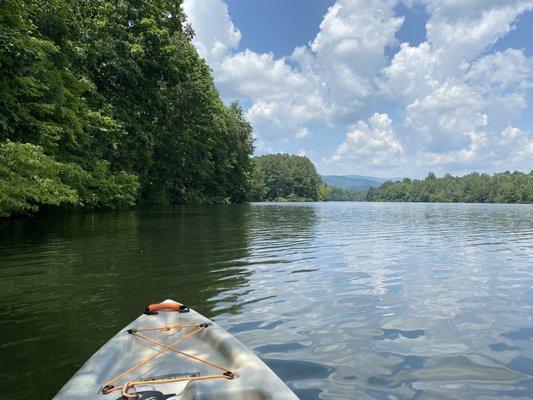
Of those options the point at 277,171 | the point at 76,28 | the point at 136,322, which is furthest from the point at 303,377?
the point at 277,171

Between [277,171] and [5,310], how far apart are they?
554 ft

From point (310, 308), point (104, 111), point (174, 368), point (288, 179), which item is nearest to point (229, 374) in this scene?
point (174, 368)

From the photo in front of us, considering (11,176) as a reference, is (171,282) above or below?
below

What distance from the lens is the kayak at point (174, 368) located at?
4074mm

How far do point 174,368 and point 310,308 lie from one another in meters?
3.97

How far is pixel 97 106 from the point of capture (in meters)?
28.3

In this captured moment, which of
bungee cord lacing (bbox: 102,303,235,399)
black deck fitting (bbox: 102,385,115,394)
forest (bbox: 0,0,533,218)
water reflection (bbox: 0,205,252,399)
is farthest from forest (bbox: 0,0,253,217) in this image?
black deck fitting (bbox: 102,385,115,394)

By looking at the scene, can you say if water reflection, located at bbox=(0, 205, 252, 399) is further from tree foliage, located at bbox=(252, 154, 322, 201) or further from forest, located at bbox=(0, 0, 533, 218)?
tree foliage, located at bbox=(252, 154, 322, 201)

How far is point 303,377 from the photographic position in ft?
17.6

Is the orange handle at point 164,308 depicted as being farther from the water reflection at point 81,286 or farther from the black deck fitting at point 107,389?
the black deck fitting at point 107,389

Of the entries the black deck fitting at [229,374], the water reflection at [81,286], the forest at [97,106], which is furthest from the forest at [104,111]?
the black deck fitting at [229,374]

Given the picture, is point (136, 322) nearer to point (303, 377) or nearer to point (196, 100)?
point (303, 377)

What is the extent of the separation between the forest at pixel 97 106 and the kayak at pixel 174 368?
9633mm

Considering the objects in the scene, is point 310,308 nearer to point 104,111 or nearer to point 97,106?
point 104,111
